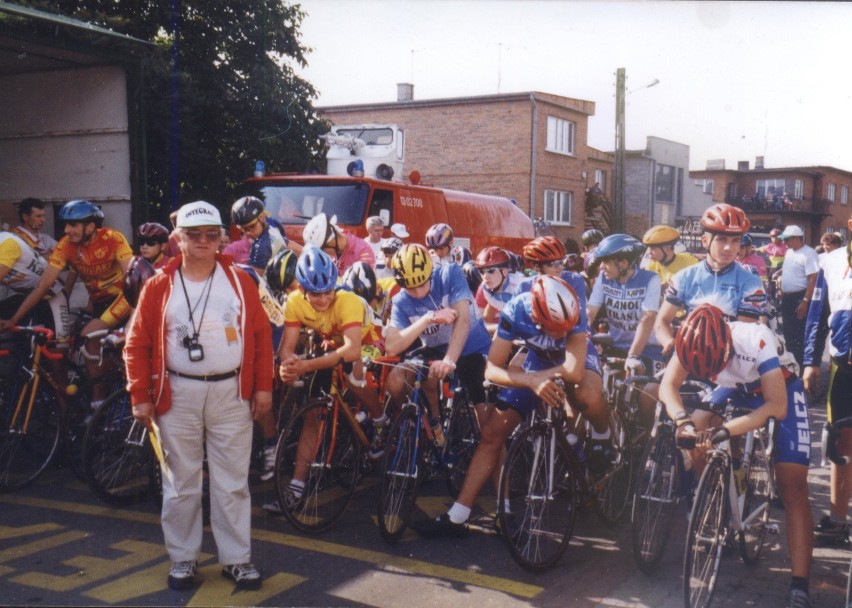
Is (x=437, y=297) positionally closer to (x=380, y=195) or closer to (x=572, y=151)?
(x=380, y=195)

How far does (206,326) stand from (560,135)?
30900 millimetres

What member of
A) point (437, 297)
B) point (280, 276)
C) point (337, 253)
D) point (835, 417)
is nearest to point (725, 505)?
point (835, 417)

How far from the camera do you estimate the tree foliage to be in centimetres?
1123

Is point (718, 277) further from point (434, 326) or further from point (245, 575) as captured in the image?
point (245, 575)

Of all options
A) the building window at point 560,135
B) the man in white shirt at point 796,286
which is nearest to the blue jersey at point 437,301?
the man in white shirt at point 796,286

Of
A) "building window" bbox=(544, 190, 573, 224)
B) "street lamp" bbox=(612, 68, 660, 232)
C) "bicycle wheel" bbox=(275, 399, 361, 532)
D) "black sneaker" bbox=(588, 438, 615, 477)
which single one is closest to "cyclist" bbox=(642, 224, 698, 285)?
"black sneaker" bbox=(588, 438, 615, 477)

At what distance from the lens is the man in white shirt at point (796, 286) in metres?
11.8

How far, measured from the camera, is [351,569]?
4855 mm

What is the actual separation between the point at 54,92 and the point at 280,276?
4.73 meters

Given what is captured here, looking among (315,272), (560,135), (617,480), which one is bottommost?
(617,480)

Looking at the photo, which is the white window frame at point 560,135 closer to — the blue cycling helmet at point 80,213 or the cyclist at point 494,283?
the cyclist at point 494,283

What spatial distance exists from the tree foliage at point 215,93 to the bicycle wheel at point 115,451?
251 inches

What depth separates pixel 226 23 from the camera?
13.0m

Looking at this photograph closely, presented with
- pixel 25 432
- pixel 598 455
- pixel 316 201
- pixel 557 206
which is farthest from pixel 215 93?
pixel 557 206
